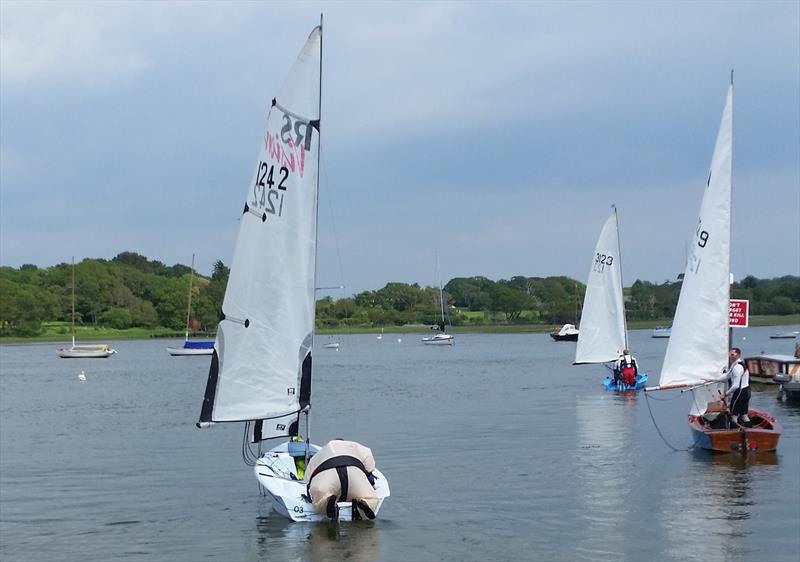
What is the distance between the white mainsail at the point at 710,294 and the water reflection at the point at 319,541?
451 inches

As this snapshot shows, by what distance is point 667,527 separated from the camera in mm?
19375

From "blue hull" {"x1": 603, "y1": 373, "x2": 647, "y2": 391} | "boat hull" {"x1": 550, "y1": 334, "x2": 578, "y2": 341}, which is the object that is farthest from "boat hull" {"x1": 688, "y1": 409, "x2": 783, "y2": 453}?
"boat hull" {"x1": 550, "y1": 334, "x2": 578, "y2": 341}

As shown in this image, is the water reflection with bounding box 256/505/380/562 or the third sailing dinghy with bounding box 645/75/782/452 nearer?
the water reflection with bounding box 256/505/380/562

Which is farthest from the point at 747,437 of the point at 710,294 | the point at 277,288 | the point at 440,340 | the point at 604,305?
the point at 440,340

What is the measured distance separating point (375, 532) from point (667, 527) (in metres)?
5.44

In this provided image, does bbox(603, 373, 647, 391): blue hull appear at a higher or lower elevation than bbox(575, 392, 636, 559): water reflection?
higher

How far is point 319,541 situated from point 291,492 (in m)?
1.29

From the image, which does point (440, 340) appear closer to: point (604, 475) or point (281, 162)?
point (604, 475)

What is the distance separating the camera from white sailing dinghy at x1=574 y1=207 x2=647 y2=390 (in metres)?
56.8

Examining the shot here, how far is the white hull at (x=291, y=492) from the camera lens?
1919 centimetres

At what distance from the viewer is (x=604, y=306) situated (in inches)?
2242

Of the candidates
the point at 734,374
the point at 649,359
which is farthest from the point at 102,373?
the point at 734,374

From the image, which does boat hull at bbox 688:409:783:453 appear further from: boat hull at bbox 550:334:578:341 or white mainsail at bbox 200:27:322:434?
boat hull at bbox 550:334:578:341

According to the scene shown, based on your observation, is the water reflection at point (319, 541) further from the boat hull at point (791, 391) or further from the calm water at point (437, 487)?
the boat hull at point (791, 391)
